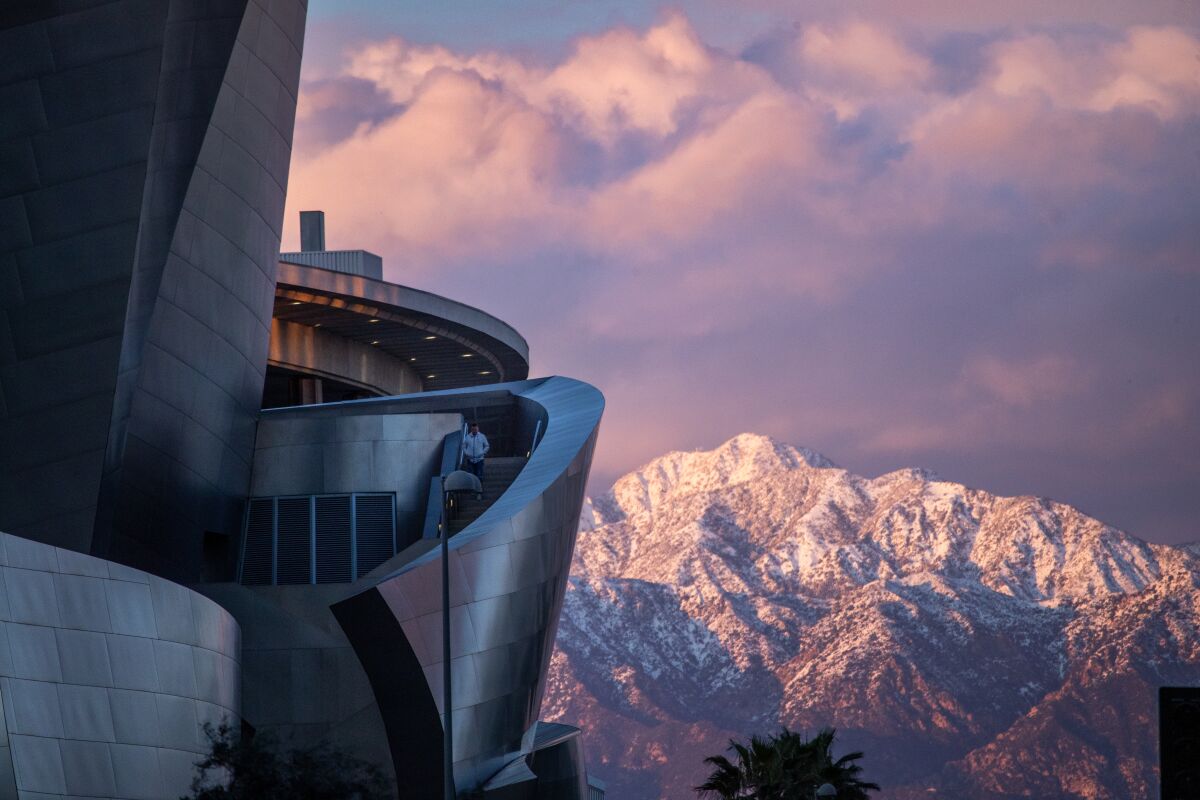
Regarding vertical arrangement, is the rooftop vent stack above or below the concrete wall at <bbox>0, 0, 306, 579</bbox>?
above

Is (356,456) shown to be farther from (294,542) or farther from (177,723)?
(177,723)

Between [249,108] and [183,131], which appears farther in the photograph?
[249,108]

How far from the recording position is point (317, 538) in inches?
1379

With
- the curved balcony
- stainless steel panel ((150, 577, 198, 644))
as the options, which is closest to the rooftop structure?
the curved balcony

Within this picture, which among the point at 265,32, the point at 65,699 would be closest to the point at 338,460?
the point at 265,32

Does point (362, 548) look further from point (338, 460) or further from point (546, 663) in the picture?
point (546, 663)

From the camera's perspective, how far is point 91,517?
29.8m

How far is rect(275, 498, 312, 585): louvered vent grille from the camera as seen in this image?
34906 mm

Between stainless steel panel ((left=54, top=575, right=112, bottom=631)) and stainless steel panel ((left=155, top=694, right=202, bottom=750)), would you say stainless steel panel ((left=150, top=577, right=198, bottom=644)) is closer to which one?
stainless steel panel ((left=155, top=694, right=202, bottom=750))

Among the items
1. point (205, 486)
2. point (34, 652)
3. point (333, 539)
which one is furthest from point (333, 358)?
point (34, 652)

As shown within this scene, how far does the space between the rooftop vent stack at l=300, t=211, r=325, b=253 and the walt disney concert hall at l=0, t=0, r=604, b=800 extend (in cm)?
1668

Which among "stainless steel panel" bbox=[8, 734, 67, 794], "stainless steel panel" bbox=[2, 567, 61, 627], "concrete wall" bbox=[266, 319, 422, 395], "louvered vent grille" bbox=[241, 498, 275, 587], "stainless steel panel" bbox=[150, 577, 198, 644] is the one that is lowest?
"stainless steel panel" bbox=[8, 734, 67, 794]

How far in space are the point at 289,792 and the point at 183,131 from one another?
13.3 meters

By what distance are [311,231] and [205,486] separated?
2137cm
